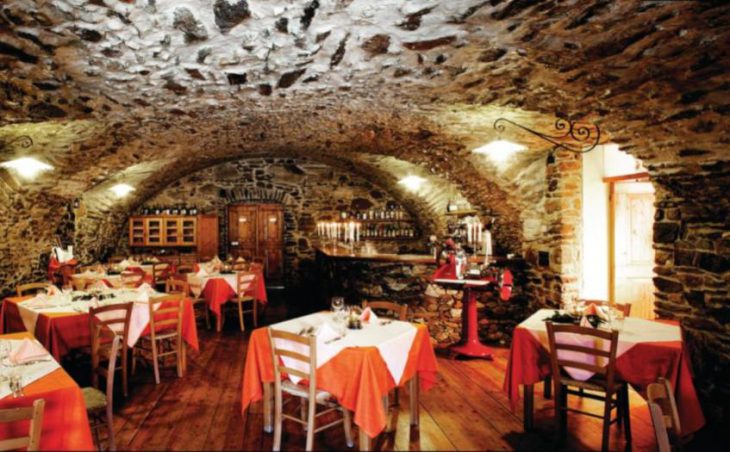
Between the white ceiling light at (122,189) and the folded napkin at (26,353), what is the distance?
6.19m

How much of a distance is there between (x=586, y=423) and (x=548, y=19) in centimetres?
291

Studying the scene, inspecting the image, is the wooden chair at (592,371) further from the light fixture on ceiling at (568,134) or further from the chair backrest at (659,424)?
the light fixture on ceiling at (568,134)

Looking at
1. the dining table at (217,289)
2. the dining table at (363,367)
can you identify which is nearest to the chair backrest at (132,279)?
the dining table at (217,289)

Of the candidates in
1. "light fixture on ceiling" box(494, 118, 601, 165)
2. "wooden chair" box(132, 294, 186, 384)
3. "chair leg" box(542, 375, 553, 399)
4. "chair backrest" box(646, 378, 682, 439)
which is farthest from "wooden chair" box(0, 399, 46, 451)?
"light fixture on ceiling" box(494, 118, 601, 165)

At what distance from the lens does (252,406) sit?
387 centimetres

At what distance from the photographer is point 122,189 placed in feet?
28.0

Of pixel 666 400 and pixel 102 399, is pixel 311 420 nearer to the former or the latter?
pixel 102 399

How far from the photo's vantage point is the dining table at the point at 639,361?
3.01m

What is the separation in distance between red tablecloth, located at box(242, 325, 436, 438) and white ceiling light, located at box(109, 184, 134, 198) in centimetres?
636

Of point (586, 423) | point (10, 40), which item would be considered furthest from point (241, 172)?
point (586, 423)

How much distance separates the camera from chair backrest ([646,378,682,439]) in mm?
1852
